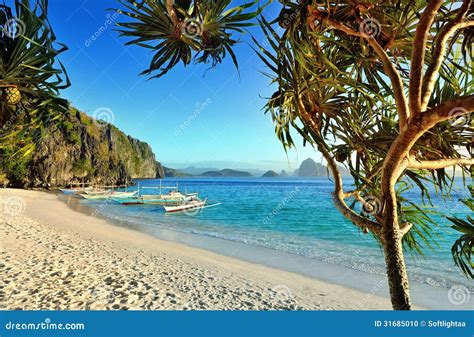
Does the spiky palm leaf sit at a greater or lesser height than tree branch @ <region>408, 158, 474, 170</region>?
greater

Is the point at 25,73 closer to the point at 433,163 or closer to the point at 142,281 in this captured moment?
the point at 433,163

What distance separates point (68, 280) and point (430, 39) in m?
6.31

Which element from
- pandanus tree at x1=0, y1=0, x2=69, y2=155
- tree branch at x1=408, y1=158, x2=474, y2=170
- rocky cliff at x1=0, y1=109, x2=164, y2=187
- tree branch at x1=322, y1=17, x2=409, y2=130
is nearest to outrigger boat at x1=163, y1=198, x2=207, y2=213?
rocky cliff at x1=0, y1=109, x2=164, y2=187

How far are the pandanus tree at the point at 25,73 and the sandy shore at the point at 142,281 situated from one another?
144 inches

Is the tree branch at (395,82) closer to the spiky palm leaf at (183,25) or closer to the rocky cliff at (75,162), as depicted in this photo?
the spiky palm leaf at (183,25)

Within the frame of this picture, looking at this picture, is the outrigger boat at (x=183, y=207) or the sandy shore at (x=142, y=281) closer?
the sandy shore at (x=142, y=281)

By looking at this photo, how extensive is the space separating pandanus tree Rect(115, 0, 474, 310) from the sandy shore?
407cm

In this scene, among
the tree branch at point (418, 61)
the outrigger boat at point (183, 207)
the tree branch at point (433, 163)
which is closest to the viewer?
the tree branch at point (418, 61)

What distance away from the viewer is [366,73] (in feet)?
5.68

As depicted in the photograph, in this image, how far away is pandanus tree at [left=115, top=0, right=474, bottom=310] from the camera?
1250 mm

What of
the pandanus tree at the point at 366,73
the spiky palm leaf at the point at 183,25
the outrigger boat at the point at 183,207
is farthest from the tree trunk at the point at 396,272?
the outrigger boat at the point at 183,207

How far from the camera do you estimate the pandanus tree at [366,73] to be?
1250 millimetres

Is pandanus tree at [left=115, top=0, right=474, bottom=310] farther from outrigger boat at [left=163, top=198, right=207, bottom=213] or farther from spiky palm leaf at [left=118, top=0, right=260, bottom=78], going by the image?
outrigger boat at [left=163, top=198, right=207, bottom=213]
